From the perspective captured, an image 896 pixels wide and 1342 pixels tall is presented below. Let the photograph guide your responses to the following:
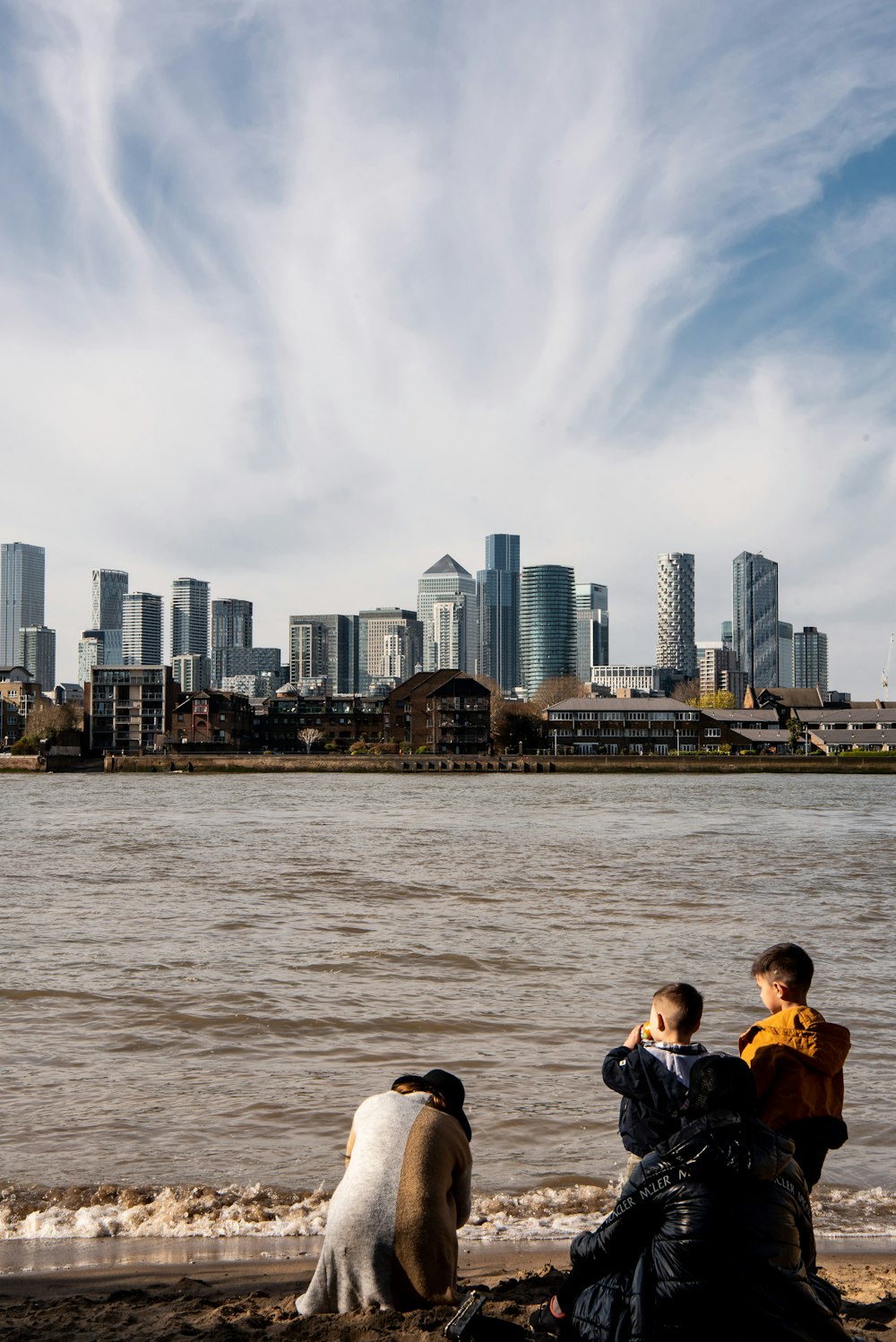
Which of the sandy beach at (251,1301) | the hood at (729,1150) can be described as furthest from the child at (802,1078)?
the sandy beach at (251,1301)

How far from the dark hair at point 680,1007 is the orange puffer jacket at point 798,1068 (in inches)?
10.4

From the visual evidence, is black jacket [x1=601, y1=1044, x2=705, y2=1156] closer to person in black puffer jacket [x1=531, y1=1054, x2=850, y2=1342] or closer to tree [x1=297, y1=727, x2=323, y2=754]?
person in black puffer jacket [x1=531, y1=1054, x2=850, y2=1342]

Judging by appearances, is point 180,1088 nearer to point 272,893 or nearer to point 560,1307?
point 560,1307

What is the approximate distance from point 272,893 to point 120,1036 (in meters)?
11.2

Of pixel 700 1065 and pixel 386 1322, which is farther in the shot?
pixel 386 1322

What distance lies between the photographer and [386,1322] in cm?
426

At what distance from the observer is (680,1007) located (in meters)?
4.44

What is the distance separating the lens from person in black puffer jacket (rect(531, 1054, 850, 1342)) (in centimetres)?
334

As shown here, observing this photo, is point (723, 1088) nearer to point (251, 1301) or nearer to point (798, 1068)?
point (798, 1068)

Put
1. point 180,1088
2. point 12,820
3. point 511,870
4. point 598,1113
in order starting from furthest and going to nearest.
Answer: point 12,820, point 511,870, point 180,1088, point 598,1113

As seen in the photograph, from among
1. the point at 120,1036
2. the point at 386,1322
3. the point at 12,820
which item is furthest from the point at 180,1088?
the point at 12,820

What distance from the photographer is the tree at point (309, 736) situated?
135 meters

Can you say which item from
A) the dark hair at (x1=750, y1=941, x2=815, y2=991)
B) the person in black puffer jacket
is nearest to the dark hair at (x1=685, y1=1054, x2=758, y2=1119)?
the person in black puffer jacket

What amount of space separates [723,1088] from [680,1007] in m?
1.04
